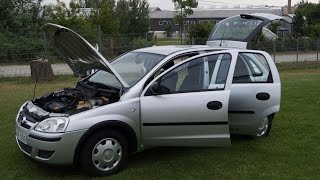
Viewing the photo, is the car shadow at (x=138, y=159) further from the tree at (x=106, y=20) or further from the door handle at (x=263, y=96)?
the tree at (x=106, y=20)

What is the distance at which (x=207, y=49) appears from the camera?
630cm

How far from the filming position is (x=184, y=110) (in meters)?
5.59

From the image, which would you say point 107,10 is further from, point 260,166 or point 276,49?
point 260,166

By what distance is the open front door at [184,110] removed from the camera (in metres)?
5.56

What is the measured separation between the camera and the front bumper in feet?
16.6

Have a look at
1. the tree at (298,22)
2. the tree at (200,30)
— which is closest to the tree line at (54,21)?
the tree at (200,30)

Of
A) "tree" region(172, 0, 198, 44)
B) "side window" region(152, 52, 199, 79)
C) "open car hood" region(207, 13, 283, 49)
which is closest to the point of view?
"side window" region(152, 52, 199, 79)

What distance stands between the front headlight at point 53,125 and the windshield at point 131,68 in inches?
38.1

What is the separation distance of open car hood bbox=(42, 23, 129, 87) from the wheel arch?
0.50m

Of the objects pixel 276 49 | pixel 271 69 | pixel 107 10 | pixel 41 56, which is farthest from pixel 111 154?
pixel 107 10

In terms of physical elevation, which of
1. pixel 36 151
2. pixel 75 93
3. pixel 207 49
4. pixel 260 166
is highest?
pixel 207 49

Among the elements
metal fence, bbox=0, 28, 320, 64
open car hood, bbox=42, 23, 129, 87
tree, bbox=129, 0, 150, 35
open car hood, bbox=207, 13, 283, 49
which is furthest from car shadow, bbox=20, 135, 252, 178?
tree, bbox=129, 0, 150, 35

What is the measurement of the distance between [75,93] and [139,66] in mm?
895

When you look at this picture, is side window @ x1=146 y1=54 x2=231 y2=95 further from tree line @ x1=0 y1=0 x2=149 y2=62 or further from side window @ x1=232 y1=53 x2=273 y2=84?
tree line @ x1=0 y1=0 x2=149 y2=62
